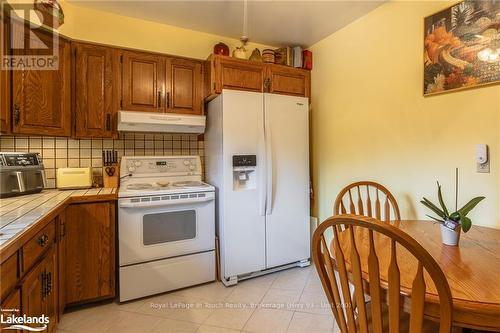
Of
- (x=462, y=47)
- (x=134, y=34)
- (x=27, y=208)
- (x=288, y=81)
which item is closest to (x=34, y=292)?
(x=27, y=208)

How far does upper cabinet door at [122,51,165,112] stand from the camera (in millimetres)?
2270

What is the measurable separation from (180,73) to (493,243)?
2481 millimetres

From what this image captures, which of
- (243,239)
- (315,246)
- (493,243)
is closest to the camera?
(315,246)

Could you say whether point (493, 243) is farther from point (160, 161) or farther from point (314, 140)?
point (160, 161)

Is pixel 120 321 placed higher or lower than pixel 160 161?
lower

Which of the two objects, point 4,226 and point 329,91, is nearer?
point 4,226

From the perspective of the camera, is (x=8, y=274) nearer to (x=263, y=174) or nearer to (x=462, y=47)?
(x=263, y=174)

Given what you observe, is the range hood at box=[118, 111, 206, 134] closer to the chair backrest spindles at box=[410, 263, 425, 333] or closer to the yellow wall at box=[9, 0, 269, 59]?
the yellow wall at box=[9, 0, 269, 59]

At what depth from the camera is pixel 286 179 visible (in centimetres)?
257

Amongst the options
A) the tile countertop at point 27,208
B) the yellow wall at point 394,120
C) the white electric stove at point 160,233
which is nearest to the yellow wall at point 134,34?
the white electric stove at point 160,233

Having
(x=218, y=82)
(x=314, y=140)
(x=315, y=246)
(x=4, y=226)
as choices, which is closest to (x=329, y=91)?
(x=314, y=140)

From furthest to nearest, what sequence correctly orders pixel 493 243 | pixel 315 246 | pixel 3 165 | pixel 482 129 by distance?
pixel 3 165
pixel 482 129
pixel 493 243
pixel 315 246

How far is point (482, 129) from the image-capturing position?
158 cm

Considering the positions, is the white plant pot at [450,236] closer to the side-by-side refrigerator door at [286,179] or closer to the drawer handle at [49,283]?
the side-by-side refrigerator door at [286,179]
